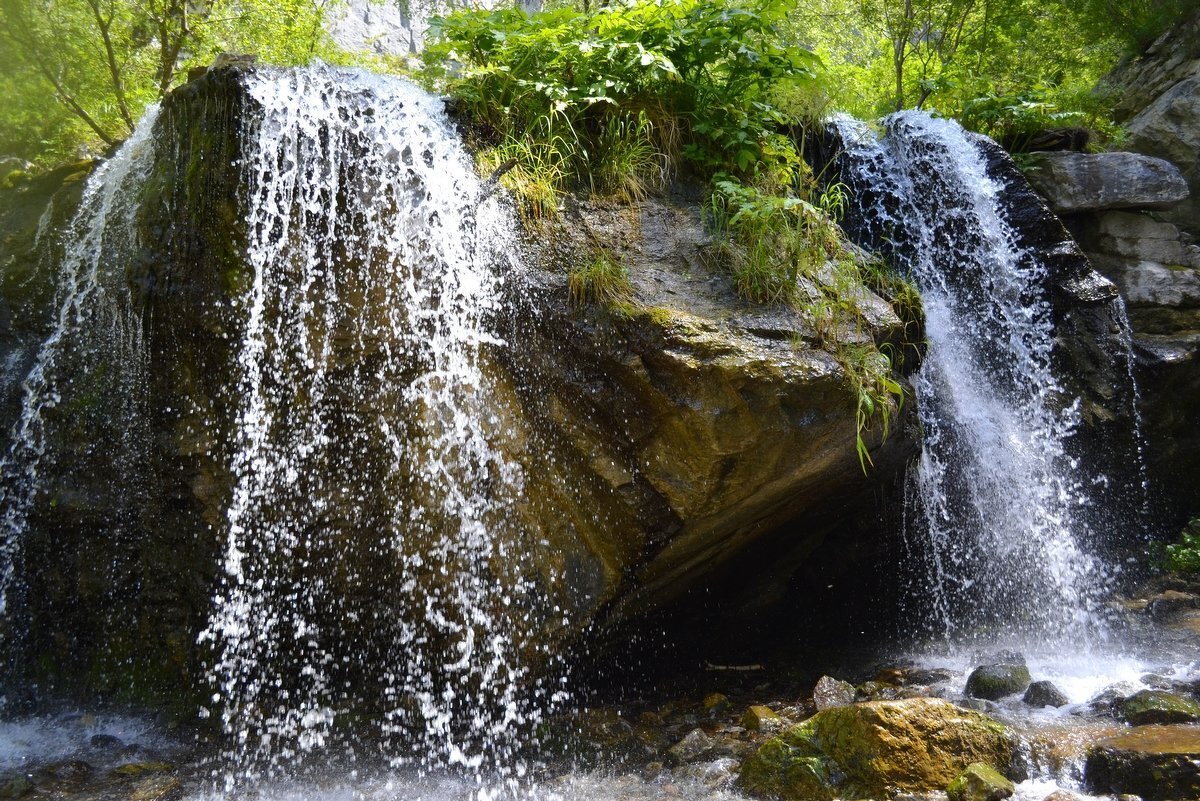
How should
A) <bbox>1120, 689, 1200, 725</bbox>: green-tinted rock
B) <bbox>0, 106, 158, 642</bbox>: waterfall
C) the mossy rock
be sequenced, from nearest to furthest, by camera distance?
the mossy rock
<bbox>1120, 689, 1200, 725</bbox>: green-tinted rock
<bbox>0, 106, 158, 642</bbox>: waterfall

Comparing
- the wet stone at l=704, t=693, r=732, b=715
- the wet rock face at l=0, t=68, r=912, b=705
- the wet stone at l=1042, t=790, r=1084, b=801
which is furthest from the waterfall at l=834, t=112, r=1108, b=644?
the wet stone at l=1042, t=790, r=1084, b=801

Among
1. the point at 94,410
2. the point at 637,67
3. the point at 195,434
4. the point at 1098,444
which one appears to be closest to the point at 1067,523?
the point at 1098,444

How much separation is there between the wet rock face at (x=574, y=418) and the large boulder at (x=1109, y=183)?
3.85 meters

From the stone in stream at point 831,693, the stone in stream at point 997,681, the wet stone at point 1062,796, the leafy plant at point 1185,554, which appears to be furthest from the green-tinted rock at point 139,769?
the leafy plant at point 1185,554

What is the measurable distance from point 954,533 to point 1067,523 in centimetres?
106

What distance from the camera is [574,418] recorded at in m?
4.91

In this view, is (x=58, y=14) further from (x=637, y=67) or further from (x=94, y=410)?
(x=637, y=67)

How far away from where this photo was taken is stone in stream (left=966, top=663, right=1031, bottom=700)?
486 centimetres

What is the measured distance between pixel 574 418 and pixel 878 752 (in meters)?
2.44

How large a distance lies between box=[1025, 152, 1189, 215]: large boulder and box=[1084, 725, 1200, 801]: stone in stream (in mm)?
5520

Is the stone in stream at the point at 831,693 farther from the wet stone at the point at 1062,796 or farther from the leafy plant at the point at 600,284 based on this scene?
the leafy plant at the point at 600,284

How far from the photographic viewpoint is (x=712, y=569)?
221 inches

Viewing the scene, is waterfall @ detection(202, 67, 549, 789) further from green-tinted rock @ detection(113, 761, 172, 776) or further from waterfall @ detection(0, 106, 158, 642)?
waterfall @ detection(0, 106, 158, 642)

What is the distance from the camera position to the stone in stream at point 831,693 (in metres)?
4.77
